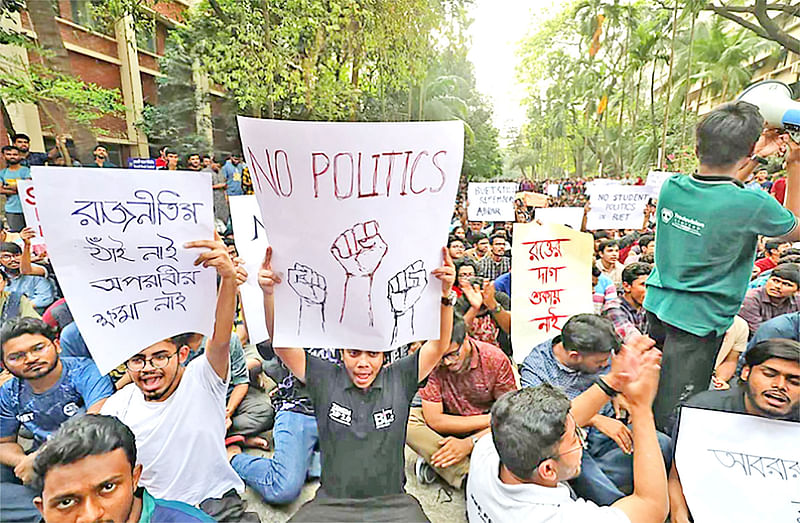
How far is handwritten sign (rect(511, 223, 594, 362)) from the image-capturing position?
1.70 metres

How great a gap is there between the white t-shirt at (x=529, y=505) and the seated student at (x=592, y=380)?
0.51 metres

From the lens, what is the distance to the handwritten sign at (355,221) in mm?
904

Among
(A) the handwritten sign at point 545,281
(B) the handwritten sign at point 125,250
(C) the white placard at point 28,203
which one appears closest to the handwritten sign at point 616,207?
(A) the handwritten sign at point 545,281

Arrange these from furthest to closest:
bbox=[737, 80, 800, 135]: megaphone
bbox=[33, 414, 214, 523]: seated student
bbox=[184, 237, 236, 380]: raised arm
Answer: bbox=[737, 80, 800, 135]: megaphone → bbox=[184, 237, 236, 380]: raised arm → bbox=[33, 414, 214, 523]: seated student

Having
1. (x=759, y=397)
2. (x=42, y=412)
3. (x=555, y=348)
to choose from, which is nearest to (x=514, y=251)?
(x=555, y=348)

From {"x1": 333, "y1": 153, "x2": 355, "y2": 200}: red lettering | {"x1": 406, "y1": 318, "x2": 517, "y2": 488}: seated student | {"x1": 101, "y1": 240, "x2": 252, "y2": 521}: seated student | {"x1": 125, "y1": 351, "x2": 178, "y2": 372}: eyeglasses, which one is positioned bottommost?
{"x1": 406, "y1": 318, "x2": 517, "y2": 488}: seated student

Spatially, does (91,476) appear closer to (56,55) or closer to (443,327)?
(443,327)

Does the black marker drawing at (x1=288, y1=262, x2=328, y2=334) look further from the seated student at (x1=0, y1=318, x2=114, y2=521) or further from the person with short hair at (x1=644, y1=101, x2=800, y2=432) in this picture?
the person with short hair at (x1=644, y1=101, x2=800, y2=432)

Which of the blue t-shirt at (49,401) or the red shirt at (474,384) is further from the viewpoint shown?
the red shirt at (474,384)

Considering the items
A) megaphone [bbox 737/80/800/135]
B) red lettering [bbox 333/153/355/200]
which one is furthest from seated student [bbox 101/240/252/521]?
megaphone [bbox 737/80/800/135]

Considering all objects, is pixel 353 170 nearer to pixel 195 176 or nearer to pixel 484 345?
pixel 195 176

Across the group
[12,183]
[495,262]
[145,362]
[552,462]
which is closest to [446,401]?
[552,462]

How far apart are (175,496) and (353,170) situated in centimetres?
108

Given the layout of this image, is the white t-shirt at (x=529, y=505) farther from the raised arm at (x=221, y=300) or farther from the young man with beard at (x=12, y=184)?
the young man with beard at (x=12, y=184)
